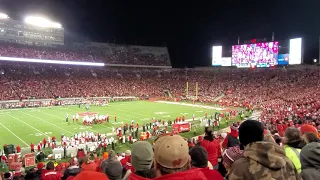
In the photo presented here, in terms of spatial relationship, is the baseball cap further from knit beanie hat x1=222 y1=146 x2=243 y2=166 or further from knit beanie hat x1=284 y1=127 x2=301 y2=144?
knit beanie hat x1=284 y1=127 x2=301 y2=144

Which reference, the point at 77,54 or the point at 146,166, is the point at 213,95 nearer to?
the point at 77,54

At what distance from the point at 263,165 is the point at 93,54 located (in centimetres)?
5952

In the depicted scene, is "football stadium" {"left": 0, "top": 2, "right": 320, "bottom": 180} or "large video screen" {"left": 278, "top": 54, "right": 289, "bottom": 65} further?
"large video screen" {"left": 278, "top": 54, "right": 289, "bottom": 65}

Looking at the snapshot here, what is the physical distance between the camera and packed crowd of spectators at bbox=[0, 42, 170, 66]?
4749 centimetres

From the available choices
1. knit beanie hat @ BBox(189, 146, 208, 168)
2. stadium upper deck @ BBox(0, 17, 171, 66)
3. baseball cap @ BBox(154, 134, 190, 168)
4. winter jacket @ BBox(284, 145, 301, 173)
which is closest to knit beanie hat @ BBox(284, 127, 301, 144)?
winter jacket @ BBox(284, 145, 301, 173)

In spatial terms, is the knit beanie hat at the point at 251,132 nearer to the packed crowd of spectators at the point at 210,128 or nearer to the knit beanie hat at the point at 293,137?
the packed crowd of spectators at the point at 210,128

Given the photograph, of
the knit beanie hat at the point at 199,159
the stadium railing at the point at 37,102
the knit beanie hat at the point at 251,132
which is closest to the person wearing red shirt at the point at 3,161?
the knit beanie hat at the point at 199,159

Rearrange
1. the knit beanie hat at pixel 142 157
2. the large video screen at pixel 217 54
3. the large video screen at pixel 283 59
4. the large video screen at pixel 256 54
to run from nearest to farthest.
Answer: the knit beanie hat at pixel 142 157, the large video screen at pixel 283 59, the large video screen at pixel 256 54, the large video screen at pixel 217 54

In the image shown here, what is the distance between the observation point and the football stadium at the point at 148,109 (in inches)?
89.2

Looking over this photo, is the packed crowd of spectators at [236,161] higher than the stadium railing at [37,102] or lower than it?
higher

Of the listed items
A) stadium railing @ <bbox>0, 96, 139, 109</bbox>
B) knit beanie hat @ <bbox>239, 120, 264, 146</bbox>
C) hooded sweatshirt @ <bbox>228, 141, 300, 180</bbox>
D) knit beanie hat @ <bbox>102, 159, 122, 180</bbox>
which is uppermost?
knit beanie hat @ <bbox>239, 120, 264, 146</bbox>

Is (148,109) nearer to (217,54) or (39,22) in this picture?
(217,54)

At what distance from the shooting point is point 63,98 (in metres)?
42.2

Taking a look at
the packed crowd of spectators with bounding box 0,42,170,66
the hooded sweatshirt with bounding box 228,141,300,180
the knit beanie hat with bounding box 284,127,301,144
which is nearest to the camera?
the hooded sweatshirt with bounding box 228,141,300,180
